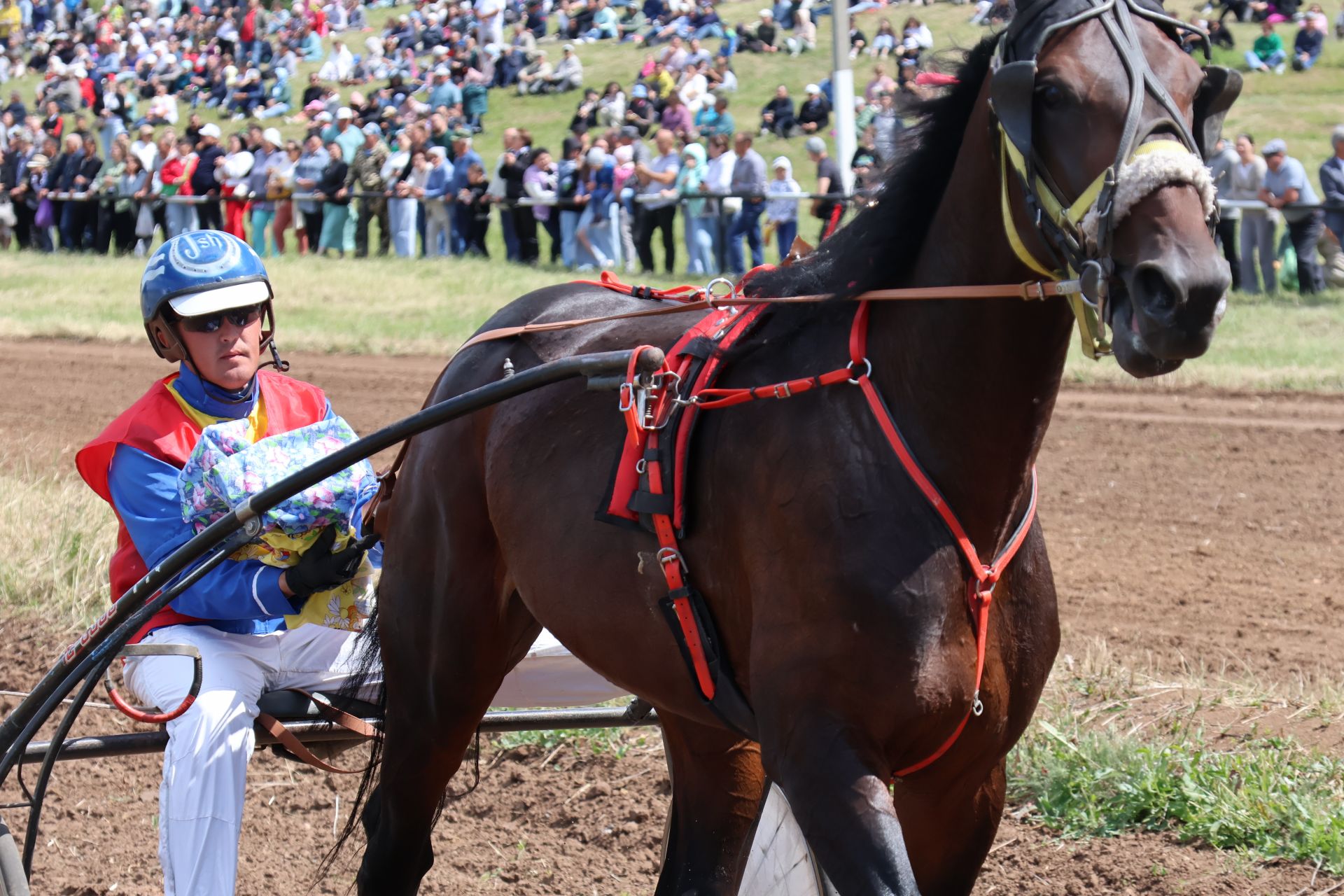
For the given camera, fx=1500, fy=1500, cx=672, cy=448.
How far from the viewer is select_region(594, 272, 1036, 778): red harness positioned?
263 centimetres

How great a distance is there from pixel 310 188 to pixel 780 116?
7.36 metres

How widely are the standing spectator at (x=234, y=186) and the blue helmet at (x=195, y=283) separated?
1822 centimetres

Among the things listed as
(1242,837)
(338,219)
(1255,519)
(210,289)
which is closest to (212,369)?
(210,289)

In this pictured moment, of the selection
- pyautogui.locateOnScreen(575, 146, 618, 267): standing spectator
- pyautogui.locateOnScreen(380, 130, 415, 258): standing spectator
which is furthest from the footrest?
pyautogui.locateOnScreen(380, 130, 415, 258): standing spectator

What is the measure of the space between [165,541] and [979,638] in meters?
2.01

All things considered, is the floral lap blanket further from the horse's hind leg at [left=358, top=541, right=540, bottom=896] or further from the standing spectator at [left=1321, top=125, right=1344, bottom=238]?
the standing spectator at [left=1321, top=125, right=1344, bottom=238]

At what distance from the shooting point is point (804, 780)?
8.54ft

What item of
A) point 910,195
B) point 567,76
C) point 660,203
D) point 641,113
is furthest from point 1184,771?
point 567,76

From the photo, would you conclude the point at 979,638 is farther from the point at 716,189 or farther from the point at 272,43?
the point at 272,43

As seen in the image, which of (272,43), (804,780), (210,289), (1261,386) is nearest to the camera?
(804,780)

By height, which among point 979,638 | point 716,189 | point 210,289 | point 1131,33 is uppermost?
point 1131,33

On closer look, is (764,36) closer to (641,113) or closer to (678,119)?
(641,113)

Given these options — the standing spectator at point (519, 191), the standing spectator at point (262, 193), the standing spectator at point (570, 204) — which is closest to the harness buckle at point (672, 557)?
the standing spectator at point (570, 204)

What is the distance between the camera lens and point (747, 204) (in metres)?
15.8
